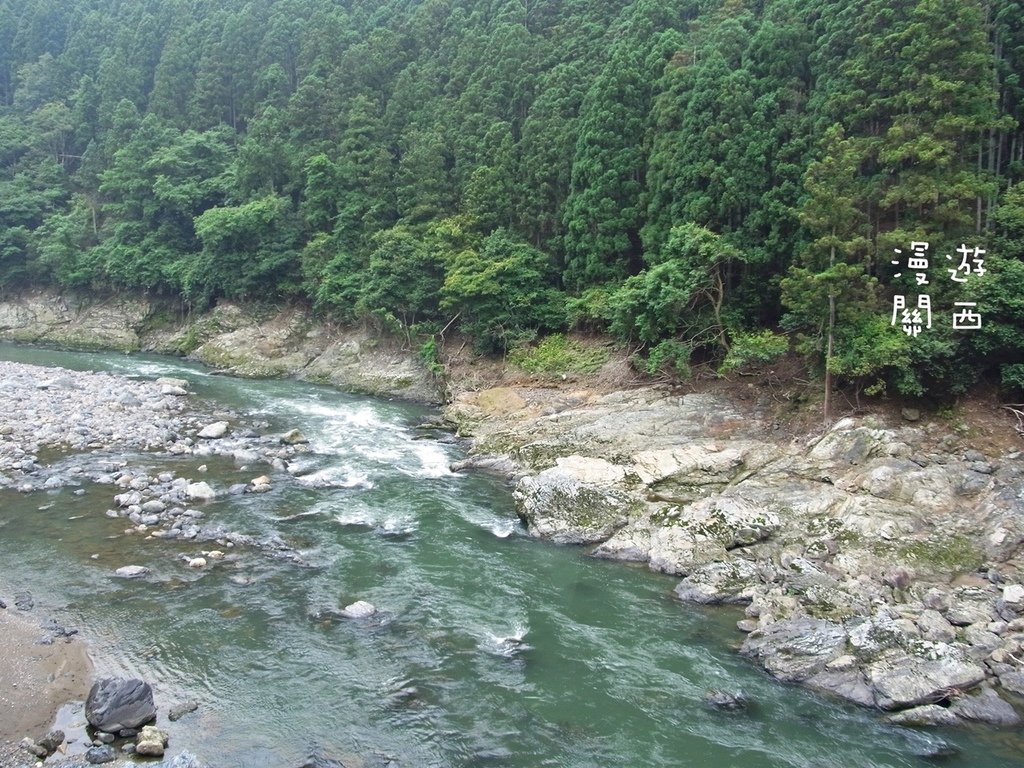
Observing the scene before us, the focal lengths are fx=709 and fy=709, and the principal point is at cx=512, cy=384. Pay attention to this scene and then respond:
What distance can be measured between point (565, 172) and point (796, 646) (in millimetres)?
22606

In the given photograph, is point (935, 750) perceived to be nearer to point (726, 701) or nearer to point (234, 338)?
point (726, 701)

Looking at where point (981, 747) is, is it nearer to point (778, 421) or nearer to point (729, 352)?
point (778, 421)

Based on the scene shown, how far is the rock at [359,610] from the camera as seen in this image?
37.2ft

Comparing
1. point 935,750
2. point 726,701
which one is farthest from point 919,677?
point 726,701

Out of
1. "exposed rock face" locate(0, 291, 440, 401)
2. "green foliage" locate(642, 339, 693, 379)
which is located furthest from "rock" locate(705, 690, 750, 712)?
"exposed rock face" locate(0, 291, 440, 401)

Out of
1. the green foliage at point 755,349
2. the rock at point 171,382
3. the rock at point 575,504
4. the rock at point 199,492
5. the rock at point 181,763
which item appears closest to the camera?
the rock at point 181,763

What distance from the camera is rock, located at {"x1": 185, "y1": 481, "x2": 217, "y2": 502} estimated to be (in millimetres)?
15961

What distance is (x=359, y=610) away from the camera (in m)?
11.4

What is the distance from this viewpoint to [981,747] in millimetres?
8703

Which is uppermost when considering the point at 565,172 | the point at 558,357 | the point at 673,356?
the point at 565,172

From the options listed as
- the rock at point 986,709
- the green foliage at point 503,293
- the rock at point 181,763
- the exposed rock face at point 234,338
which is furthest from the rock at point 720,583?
the exposed rock face at point 234,338

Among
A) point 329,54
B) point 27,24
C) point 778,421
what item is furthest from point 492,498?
point 27,24

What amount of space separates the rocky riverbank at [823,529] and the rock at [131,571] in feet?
24.5

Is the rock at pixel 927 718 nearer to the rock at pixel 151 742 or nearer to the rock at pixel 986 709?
the rock at pixel 986 709
